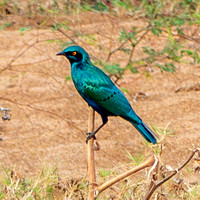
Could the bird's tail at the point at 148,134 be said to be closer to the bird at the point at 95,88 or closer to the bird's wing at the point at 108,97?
the bird at the point at 95,88

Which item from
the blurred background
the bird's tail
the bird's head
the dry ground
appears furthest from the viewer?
the dry ground

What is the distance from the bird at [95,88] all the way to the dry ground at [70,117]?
28.5 inches

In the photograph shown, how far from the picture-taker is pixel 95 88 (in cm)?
301

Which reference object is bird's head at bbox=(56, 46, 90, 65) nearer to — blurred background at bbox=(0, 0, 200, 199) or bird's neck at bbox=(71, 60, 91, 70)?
bird's neck at bbox=(71, 60, 91, 70)

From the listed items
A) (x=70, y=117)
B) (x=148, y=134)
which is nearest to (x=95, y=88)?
(x=148, y=134)

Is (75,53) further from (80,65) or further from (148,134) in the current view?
(148,134)

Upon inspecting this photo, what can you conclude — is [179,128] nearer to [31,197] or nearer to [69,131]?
[69,131]

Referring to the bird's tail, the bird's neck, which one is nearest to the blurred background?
the bird's tail

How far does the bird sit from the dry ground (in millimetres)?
724

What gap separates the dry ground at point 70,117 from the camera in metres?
4.50

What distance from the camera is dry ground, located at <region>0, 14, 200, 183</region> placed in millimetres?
4496

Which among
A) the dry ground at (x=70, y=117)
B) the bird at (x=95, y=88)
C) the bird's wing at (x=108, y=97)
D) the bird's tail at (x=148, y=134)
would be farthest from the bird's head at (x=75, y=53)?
the dry ground at (x=70, y=117)

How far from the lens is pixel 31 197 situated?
9.79 ft

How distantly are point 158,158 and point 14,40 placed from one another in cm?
487
